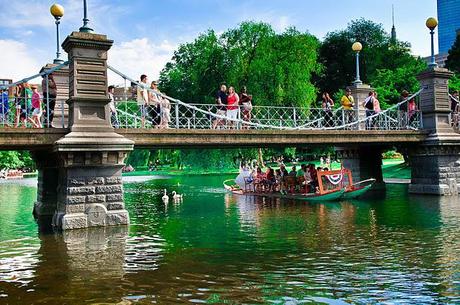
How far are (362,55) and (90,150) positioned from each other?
42736 millimetres

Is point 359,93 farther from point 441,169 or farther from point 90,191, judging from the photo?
point 90,191

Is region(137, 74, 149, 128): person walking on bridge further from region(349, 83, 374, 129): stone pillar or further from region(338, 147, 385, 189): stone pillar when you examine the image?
region(338, 147, 385, 189): stone pillar

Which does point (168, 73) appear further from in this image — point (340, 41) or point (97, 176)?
point (97, 176)

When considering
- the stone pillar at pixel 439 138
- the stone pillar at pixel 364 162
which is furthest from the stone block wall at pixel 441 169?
the stone pillar at pixel 364 162

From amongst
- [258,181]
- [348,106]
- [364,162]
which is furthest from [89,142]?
[364,162]

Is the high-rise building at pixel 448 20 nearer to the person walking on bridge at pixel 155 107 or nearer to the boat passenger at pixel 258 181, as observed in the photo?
the boat passenger at pixel 258 181

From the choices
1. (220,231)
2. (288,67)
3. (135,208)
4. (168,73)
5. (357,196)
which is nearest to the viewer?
(220,231)

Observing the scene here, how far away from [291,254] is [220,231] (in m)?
3.98

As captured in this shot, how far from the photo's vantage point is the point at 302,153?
190ft

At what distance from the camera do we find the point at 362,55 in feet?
173

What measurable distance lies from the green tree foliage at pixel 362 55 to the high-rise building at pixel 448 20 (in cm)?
14304

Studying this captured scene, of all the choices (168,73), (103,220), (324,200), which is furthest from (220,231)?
(168,73)

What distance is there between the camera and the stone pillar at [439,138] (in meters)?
23.2

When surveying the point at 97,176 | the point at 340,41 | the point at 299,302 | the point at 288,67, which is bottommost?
the point at 299,302
